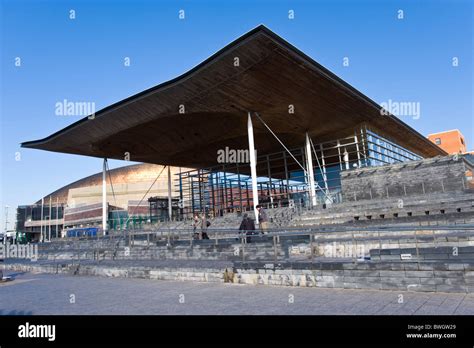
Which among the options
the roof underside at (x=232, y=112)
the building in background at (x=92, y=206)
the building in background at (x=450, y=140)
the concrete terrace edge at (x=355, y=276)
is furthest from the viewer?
the building in background at (x=450, y=140)

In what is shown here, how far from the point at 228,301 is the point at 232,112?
2152 cm

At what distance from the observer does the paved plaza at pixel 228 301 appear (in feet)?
19.8

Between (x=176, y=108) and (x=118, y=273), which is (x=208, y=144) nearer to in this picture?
(x=176, y=108)

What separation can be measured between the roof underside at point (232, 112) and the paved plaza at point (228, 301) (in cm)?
1431

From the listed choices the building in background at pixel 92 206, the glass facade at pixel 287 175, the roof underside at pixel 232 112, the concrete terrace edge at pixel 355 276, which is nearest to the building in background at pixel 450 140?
the glass facade at pixel 287 175

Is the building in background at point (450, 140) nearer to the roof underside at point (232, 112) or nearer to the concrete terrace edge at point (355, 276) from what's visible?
the roof underside at point (232, 112)

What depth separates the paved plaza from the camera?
6027 mm

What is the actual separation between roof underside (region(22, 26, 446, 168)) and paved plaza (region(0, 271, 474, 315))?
1431cm

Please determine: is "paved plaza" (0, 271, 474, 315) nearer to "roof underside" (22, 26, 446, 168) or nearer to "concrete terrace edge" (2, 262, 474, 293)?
"concrete terrace edge" (2, 262, 474, 293)

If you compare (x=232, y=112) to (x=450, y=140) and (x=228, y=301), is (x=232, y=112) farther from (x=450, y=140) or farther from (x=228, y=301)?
(x=450, y=140)

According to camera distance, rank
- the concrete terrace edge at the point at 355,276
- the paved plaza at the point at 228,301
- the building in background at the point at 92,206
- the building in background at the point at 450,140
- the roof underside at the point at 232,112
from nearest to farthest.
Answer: the paved plaza at the point at 228,301, the concrete terrace edge at the point at 355,276, the roof underside at the point at 232,112, the building in background at the point at 92,206, the building in background at the point at 450,140

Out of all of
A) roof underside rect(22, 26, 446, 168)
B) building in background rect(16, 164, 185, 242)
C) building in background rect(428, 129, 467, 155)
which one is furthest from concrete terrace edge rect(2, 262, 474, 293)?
building in background rect(428, 129, 467, 155)
